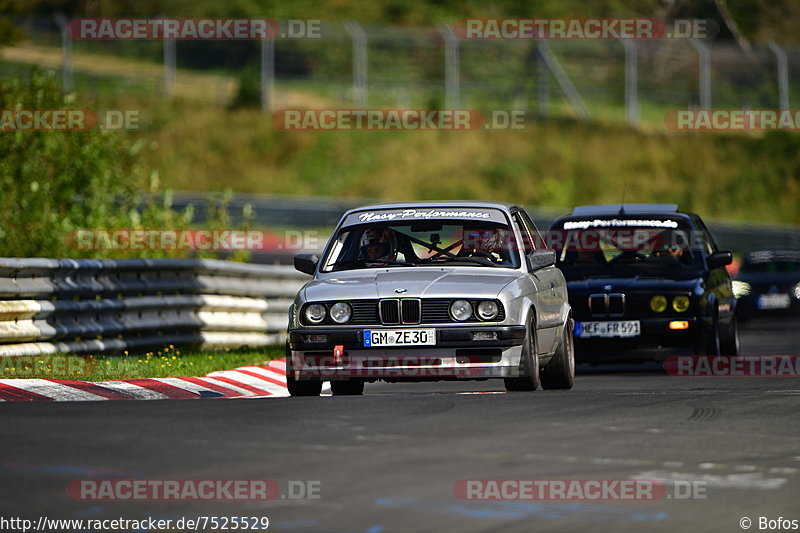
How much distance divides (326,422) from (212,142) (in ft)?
141

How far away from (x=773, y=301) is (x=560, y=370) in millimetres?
12002

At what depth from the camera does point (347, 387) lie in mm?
12500

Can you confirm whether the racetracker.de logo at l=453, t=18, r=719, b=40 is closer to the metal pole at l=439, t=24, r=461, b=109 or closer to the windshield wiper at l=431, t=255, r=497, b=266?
the metal pole at l=439, t=24, r=461, b=109

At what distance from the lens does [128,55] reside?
56219 mm

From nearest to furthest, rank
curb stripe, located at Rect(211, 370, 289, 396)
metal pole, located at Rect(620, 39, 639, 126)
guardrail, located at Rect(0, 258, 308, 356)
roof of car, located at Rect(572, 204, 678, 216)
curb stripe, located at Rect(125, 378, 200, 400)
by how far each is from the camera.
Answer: curb stripe, located at Rect(125, 378, 200, 400)
curb stripe, located at Rect(211, 370, 289, 396)
guardrail, located at Rect(0, 258, 308, 356)
roof of car, located at Rect(572, 204, 678, 216)
metal pole, located at Rect(620, 39, 639, 126)

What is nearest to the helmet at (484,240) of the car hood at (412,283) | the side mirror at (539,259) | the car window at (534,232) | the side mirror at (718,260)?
the side mirror at (539,259)

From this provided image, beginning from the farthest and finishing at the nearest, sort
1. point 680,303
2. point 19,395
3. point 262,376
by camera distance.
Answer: point 680,303 → point 262,376 → point 19,395

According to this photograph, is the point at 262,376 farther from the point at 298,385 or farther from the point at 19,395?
the point at 19,395

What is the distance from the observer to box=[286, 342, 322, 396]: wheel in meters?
11.7

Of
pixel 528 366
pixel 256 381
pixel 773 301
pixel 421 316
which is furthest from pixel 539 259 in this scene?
pixel 773 301

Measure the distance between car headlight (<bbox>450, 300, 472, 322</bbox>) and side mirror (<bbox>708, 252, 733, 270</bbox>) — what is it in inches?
191

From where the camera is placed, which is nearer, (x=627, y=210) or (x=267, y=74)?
(x=627, y=210)

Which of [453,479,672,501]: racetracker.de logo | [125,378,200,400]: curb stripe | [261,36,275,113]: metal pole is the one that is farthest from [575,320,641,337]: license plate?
[261,36,275,113]: metal pole

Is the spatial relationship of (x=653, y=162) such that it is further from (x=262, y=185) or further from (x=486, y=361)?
(x=486, y=361)
